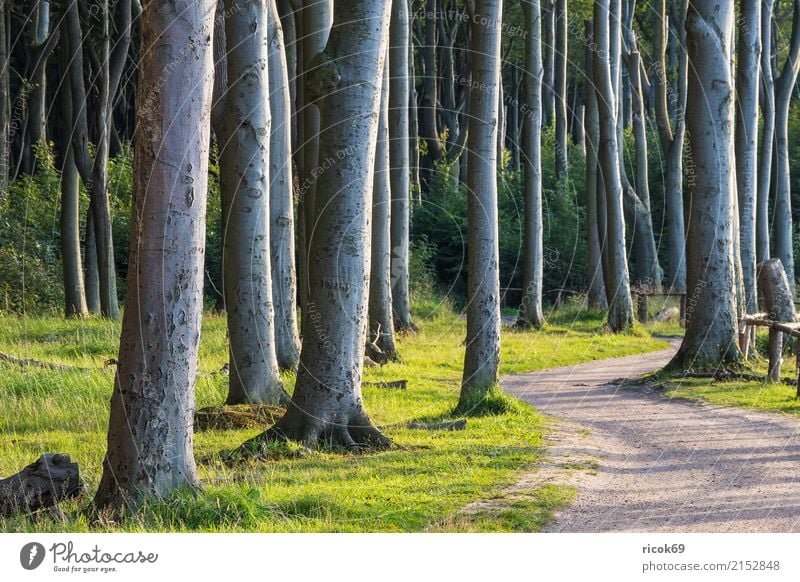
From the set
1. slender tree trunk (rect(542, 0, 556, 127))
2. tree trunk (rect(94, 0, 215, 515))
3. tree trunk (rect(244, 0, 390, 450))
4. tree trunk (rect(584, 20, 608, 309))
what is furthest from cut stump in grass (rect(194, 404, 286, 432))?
slender tree trunk (rect(542, 0, 556, 127))

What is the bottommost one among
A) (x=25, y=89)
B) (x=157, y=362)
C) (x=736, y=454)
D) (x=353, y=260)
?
(x=736, y=454)

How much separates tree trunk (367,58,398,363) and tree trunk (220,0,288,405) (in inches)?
231

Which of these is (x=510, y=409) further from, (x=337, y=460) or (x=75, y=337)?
(x=75, y=337)

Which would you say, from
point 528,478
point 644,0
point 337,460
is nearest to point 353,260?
point 337,460

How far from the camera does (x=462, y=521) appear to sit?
731 centimetres

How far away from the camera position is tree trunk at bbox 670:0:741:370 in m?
16.5

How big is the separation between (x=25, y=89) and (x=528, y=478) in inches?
1017

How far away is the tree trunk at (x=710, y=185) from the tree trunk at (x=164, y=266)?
1080 centimetres

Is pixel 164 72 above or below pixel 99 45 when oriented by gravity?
below

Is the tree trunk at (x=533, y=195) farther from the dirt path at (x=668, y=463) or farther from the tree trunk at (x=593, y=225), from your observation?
the dirt path at (x=668, y=463)

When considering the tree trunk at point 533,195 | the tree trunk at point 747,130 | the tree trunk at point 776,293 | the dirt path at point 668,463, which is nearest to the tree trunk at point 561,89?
the tree trunk at point 533,195

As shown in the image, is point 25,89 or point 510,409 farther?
point 25,89

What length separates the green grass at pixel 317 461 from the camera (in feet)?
23.6

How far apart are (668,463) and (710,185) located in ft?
25.5
